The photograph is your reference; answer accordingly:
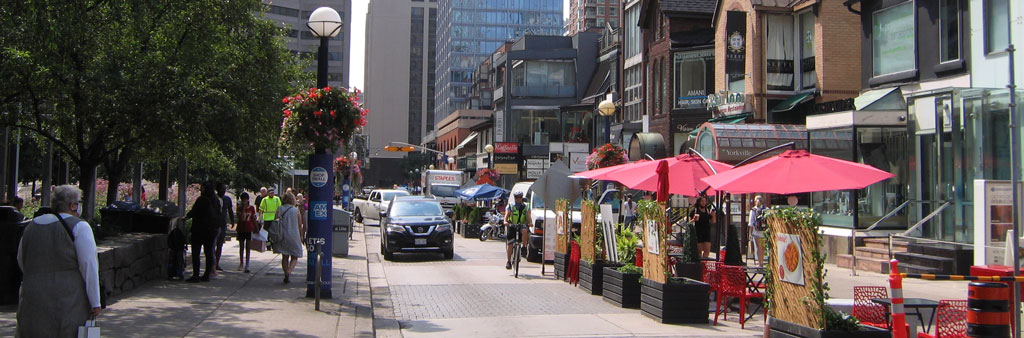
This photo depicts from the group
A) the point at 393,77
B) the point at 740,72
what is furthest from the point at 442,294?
the point at 393,77

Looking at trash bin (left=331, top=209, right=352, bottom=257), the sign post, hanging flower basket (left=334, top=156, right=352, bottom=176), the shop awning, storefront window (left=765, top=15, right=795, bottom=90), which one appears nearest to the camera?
the sign post

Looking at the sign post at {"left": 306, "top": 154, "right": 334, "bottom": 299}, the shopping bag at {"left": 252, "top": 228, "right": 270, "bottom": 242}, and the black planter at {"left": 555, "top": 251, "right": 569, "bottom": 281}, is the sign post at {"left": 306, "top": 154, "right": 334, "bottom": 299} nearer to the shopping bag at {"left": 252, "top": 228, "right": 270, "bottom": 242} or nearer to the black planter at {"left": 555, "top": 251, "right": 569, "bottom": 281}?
the shopping bag at {"left": 252, "top": 228, "right": 270, "bottom": 242}

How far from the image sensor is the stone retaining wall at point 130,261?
448 inches

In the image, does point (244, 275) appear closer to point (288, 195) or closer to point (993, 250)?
point (288, 195)

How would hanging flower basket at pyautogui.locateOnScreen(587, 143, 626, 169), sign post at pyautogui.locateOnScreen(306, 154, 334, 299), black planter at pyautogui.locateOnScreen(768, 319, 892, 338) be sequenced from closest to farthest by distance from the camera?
black planter at pyautogui.locateOnScreen(768, 319, 892, 338) → sign post at pyautogui.locateOnScreen(306, 154, 334, 299) → hanging flower basket at pyautogui.locateOnScreen(587, 143, 626, 169)

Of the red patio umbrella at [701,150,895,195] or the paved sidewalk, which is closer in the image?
the paved sidewalk

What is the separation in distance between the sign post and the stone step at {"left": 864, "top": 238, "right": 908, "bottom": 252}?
40.1 feet

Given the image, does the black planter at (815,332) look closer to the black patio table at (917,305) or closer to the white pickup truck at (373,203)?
the black patio table at (917,305)

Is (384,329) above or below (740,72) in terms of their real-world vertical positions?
below

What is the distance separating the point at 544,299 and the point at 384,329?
339cm

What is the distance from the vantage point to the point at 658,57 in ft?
119

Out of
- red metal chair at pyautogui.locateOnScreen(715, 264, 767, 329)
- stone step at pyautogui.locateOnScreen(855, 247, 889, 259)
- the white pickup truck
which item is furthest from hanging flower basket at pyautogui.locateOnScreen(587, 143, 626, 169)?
the white pickup truck

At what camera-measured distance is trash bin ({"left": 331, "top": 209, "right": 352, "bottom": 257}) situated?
20.8m

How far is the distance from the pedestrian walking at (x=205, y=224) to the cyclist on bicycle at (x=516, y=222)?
615 cm
